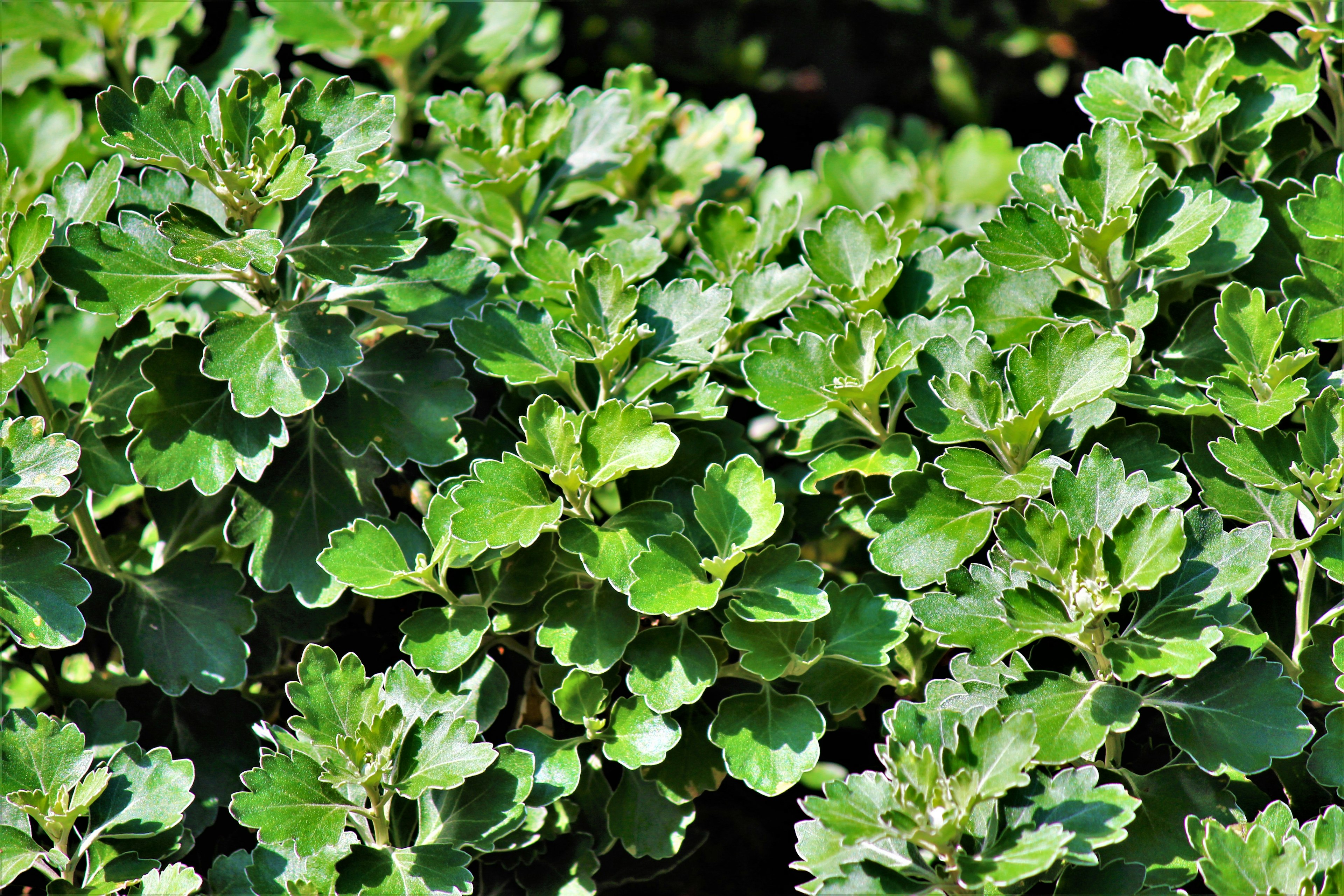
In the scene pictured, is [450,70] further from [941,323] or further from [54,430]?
[941,323]

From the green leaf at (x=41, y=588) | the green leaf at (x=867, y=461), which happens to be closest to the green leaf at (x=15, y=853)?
the green leaf at (x=41, y=588)

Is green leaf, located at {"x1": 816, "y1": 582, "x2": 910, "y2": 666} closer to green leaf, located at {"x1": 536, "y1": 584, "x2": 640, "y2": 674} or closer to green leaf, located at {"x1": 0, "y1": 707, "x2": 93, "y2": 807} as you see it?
green leaf, located at {"x1": 536, "y1": 584, "x2": 640, "y2": 674}

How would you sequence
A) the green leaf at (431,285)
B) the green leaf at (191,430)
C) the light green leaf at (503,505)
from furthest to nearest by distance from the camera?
the green leaf at (431,285) → the green leaf at (191,430) → the light green leaf at (503,505)

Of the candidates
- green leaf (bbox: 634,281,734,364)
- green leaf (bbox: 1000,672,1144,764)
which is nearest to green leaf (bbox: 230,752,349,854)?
green leaf (bbox: 634,281,734,364)

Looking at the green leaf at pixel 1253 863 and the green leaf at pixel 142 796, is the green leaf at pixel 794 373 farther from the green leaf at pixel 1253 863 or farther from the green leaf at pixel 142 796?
the green leaf at pixel 142 796

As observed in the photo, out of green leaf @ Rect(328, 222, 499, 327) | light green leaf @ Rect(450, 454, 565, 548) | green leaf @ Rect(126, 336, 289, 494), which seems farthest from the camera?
green leaf @ Rect(328, 222, 499, 327)

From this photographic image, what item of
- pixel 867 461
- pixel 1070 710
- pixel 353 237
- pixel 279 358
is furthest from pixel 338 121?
pixel 1070 710
